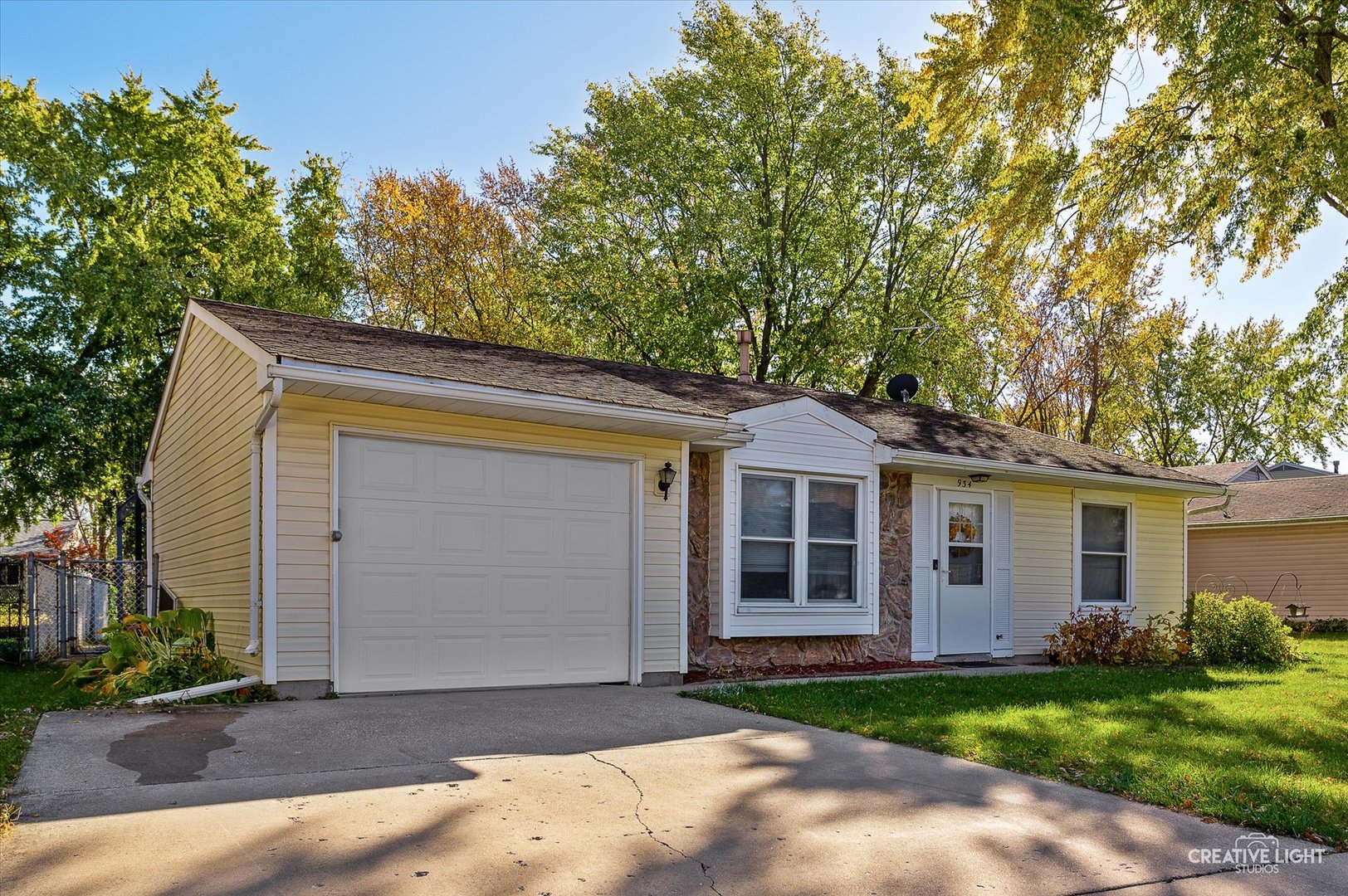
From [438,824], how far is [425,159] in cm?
2414

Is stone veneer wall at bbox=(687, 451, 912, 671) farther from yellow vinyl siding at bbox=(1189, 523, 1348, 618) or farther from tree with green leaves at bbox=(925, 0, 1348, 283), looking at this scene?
yellow vinyl siding at bbox=(1189, 523, 1348, 618)

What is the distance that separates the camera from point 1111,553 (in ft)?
48.7

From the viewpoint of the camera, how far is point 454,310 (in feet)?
85.5

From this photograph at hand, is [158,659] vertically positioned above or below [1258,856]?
above

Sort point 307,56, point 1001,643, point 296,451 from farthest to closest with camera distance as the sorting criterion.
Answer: point 307,56 → point 1001,643 → point 296,451

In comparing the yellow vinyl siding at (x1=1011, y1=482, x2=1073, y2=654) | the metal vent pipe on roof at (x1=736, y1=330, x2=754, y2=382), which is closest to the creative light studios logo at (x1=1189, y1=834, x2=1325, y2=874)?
the yellow vinyl siding at (x1=1011, y1=482, x2=1073, y2=654)

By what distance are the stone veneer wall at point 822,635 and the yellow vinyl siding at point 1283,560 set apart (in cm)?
1422

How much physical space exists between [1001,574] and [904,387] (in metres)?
4.94

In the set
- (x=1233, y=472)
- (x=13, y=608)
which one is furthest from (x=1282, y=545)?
(x=13, y=608)

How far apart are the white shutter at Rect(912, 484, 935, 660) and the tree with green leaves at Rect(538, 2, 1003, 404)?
11.7 metres

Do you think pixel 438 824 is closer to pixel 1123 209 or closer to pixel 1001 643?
pixel 1001 643

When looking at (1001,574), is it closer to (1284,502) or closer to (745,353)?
(745,353)

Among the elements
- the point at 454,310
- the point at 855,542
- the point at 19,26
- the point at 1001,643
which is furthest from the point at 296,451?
the point at 454,310

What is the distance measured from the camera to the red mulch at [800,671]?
34.4 ft
